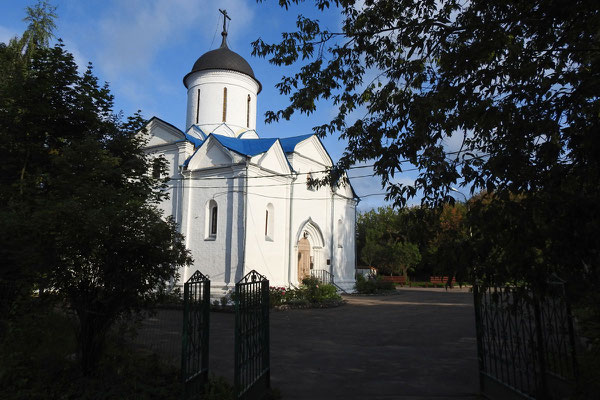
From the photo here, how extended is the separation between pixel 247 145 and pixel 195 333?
14.0 m

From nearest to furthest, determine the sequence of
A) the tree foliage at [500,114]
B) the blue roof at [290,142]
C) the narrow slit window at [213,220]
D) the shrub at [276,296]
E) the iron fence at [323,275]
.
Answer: the tree foliage at [500,114] → the shrub at [276,296] → the narrow slit window at [213,220] → the blue roof at [290,142] → the iron fence at [323,275]

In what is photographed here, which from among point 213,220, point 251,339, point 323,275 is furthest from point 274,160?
point 251,339

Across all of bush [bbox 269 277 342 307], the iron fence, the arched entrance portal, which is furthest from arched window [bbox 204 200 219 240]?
the iron fence

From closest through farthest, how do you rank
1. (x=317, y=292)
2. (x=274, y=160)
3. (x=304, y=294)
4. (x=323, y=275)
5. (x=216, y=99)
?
Result: (x=304, y=294), (x=317, y=292), (x=274, y=160), (x=323, y=275), (x=216, y=99)

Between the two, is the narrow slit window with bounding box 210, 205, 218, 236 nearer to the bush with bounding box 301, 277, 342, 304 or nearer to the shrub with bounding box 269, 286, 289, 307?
the shrub with bounding box 269, 286, 289, 307

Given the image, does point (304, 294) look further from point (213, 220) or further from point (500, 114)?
point (500, 114)

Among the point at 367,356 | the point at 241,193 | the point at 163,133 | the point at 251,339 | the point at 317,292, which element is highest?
the point at 163,133

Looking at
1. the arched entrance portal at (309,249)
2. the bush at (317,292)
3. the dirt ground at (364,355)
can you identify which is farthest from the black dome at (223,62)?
the dirt ground at (364,355)

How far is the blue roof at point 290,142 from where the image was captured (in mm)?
19928

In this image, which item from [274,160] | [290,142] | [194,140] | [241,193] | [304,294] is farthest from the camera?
[290,142]

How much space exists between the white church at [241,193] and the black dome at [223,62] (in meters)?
0.06

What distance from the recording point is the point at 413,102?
18.9 ft

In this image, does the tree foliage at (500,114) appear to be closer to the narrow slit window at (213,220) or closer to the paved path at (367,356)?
the paved path at (367,356)

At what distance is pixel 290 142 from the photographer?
20484mm
